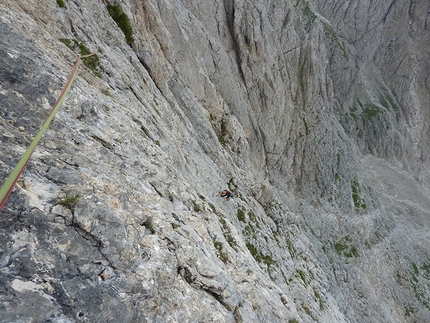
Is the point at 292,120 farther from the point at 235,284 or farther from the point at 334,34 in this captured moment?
the point at 334,34

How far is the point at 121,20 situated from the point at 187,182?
16.1 metres

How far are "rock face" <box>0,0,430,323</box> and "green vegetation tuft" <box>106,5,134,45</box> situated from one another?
0.20 m

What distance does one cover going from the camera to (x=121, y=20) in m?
22.8

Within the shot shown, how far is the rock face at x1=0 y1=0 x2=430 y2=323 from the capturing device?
24.3 ft

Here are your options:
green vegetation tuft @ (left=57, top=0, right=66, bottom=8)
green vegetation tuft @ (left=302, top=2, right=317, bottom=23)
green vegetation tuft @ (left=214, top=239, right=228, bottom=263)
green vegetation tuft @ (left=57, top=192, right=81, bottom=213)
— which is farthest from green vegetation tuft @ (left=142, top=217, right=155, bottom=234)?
green vegetation tuft @ (left=302, top=2, right=317, bottom=23)

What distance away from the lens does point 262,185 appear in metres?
39.0

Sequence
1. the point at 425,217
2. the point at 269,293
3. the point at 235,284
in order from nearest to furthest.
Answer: the point at 235,284 → the point at 269,293 → the point at 425,217

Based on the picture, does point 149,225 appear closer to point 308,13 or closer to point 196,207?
point 196,207

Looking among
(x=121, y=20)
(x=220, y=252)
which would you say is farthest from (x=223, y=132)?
(x=220, y=252)

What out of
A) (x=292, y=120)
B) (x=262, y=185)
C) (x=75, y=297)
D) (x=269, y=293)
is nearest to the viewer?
(x=75, y=297)

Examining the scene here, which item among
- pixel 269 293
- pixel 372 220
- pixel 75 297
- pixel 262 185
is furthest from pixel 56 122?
pixel 372 220

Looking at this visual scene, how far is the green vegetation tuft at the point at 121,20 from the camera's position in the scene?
891 inches

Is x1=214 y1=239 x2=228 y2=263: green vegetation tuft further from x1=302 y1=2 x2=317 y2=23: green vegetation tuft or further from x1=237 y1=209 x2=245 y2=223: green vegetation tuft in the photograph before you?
x1=302 y1=2 x2=317 y2=23: green vegetation tuft

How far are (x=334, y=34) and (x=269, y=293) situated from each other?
110 metres
